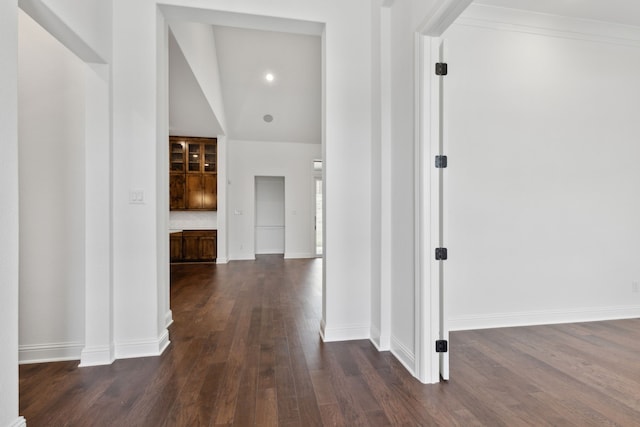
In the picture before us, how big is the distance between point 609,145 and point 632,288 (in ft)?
5.34

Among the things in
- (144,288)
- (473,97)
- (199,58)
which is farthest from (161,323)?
(199,58)

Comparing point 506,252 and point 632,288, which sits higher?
point 506,252

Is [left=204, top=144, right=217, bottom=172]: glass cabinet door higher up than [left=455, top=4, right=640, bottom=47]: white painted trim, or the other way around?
[left=455, top=4, right=640, bottom=47]: white painted trim

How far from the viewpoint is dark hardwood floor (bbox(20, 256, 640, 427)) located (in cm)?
167

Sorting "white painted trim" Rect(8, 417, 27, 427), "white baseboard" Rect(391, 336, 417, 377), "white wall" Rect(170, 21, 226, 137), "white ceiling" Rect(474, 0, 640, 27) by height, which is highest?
"white wall" Rect(170, 21, 226, 137)

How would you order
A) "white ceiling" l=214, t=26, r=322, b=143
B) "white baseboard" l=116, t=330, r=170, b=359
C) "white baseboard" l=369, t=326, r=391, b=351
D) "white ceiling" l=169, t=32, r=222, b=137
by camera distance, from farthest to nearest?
1. "white ceiling" l=214, t=26, r=322, b=143
2. "white ceiling" l=169, t=32, r=222, b=137
3. "white baseboard" l=369, t=326, r=391, b=351
4. "white baseboard" l=116, t=330, r=170, b=359

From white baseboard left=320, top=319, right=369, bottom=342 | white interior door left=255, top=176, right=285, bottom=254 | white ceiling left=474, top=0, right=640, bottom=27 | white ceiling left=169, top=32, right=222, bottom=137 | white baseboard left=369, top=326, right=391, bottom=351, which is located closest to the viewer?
white baseboard left=369, top=326, right=391, bottom=351

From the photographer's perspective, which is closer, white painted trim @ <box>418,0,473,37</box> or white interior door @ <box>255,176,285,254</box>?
white painted trim @ <box>418,0,473,37</box>

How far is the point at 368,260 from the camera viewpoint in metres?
2.76

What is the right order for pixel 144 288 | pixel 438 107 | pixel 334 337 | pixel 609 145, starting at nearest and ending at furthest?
pixel 438 107 → pixel 144 288 → pixel 334 337 → pixel 609 145

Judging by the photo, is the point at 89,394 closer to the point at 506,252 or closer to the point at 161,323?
the point at 161,323

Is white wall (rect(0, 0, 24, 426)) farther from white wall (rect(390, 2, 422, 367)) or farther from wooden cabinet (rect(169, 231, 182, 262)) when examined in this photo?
wooden cabinet (rect(169, 231, 182, 262))

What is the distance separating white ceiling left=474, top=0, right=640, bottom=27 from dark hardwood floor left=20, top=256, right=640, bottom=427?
3.20 meters

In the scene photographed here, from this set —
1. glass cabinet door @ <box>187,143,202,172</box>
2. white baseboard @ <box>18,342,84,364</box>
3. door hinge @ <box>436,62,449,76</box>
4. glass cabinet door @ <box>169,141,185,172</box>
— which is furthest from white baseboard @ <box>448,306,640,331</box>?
glass cabinet door @ <box>169,141,185,172</box>
